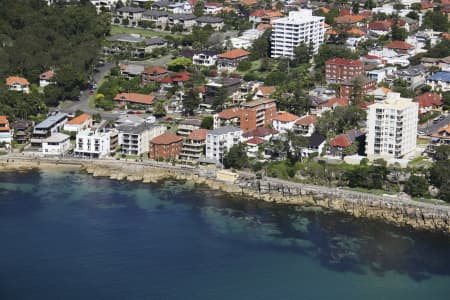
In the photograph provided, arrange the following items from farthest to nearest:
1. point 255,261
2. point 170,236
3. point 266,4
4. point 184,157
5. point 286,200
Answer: point 266,4, point 184,157, point 286,200, point 170,236, point 255,261

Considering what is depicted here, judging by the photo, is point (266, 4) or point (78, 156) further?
point (266, 4)

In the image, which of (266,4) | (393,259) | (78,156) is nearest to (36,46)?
(78,156)

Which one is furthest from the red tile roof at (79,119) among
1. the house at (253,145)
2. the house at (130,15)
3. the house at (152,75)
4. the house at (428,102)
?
the house at (130,15)

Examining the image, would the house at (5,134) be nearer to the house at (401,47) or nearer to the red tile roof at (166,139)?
the red tile roof at (166,139)

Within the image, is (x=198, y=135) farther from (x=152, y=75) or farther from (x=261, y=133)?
(x=152, y=75)

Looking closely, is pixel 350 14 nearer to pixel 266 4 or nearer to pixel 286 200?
pixel 266 4

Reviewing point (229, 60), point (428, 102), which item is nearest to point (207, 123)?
point (428, 102)
